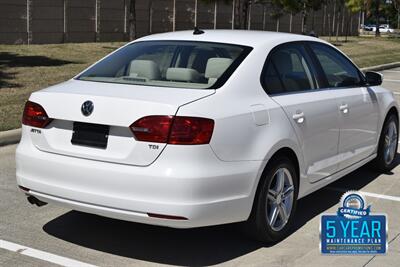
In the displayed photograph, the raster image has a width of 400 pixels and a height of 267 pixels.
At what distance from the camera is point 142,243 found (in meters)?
4.71

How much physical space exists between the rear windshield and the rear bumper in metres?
0.69

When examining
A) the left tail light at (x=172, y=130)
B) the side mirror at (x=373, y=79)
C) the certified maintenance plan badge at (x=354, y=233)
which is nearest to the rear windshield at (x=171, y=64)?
the left tail light at (x=172, y=130)

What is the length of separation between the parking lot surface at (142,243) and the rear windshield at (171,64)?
119cm

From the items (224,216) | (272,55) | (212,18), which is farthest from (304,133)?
(212,18)

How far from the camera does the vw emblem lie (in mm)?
4164

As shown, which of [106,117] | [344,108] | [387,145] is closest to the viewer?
[106,117]

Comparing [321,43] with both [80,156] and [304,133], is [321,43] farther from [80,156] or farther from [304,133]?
[80,156]

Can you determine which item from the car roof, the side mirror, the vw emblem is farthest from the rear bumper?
the side mirror

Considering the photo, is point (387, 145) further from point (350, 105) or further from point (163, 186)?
point (163, 186)

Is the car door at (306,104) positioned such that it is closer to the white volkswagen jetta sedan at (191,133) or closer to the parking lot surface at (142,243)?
the white volkswagen jetta sedan at (191,133)

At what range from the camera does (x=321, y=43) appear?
19.1 ft

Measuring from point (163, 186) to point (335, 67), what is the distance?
288cm

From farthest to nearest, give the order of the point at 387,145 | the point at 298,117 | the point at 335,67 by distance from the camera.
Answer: the point at 387,145, the point at 335,67, the point at 298,117

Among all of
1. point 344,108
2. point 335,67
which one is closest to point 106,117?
point 344,108
